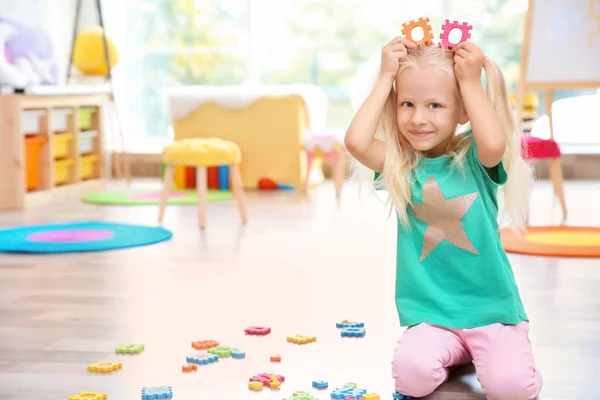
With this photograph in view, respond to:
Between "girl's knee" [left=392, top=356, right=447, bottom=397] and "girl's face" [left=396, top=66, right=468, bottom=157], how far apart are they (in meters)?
0.39

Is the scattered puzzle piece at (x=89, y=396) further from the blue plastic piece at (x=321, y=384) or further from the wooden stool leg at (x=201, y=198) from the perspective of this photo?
the wooden stool leg at (x=201, y=198)

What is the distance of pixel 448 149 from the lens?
1.73 metres

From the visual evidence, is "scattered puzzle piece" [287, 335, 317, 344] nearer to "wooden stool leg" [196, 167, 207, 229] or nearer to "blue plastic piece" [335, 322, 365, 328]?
"blue plastic piece" [335, 322, 365, 328]

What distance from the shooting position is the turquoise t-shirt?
65.8 inches

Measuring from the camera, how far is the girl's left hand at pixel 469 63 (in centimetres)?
160

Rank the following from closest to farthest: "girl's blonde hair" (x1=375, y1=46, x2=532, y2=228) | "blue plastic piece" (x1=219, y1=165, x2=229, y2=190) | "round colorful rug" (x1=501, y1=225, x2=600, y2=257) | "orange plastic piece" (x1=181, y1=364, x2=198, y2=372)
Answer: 1. "girl's blonde hair" (x1=375, y1=46, x2=532, y2=228)
2. "orange plastic piece" (x1=181, y1=364, x2=198, y2=372)
3. "round colorful rug" (x1=501, y1=225, x2=600, y2=257)
4. "blue plastic piece" (x1=219, y1=165, x2=229, y2=190)

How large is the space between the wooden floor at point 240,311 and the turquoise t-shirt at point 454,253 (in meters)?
0.15

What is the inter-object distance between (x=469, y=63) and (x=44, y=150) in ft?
11.9

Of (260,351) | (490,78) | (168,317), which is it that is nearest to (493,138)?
(490,78)

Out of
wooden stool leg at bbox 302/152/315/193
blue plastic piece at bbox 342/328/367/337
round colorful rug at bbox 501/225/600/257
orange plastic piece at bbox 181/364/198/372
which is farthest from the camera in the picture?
wooden stool leg at bbox 302/152/315/193

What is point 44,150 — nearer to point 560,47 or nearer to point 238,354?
point 560,47

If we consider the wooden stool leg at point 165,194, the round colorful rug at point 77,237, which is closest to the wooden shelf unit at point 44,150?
the round colorful rug at point 77,237

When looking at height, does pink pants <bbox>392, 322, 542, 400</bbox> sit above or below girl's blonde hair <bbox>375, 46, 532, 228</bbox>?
below

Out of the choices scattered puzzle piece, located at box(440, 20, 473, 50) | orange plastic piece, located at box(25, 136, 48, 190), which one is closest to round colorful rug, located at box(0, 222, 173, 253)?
orange plastic piece, located at box(25, 136, 48, 190)
